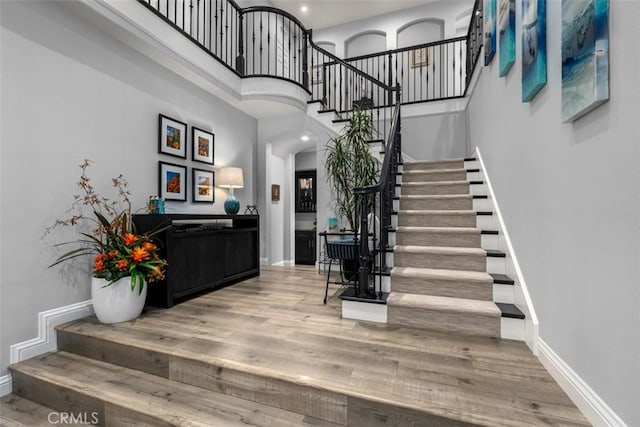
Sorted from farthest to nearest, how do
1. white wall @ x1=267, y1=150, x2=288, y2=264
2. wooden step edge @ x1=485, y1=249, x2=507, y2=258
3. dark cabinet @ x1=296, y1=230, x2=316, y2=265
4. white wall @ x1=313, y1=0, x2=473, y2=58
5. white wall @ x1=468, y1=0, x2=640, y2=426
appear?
dark cabinet @ x1=296, y1=230, x2=316, y2=265 < white wall @ x1=313, y1=0, x2=473, y2=58 < white wall @ x1=267, y1=150, x2=288, y2=264 < wooden step edge @ x1=485, y1=249, x2=507, y2=258 < white wall @ x1=468, y1=0, x2=640, y2=426

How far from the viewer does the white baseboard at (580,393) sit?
109 centimetres

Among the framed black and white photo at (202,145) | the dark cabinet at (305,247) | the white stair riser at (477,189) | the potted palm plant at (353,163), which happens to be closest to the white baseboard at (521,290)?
the white stair riser at (477,189)

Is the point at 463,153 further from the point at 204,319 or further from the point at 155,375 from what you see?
the point at 155,375

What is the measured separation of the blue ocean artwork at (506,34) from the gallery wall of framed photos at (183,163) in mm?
3370

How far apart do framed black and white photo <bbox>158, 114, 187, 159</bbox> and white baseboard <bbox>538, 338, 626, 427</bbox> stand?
3.75 meters

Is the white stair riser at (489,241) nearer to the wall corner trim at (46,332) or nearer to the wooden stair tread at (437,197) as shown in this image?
the wooden stair tread at (437,197)

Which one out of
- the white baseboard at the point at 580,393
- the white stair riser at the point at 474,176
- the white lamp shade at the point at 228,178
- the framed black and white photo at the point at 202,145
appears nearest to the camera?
the white baseboard at the point at 580,393

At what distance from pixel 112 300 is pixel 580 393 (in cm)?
294

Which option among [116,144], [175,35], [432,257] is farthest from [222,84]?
[432,257]

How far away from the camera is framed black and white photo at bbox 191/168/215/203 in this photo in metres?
3.71

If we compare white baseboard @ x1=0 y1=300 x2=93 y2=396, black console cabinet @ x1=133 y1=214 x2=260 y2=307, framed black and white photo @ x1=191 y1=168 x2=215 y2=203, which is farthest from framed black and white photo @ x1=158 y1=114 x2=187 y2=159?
white baseboard @ x1=0 y1=300 x2=93 y2=396

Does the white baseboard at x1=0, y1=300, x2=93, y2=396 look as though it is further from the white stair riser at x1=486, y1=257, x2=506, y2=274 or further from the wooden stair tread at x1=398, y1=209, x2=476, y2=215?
the white stair riser at x1=486, y1=257, x2=506, y2=274

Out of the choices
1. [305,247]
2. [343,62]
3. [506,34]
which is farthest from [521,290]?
[305,247]

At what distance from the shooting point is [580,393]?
1.25m
